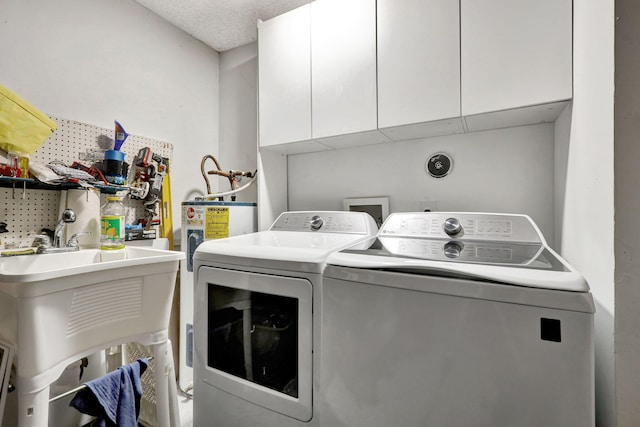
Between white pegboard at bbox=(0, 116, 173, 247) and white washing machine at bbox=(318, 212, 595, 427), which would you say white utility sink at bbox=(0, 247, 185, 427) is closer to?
white pegboard at bbox=(0, 116, 173, 247)

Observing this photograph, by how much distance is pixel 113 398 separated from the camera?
126 centimetres

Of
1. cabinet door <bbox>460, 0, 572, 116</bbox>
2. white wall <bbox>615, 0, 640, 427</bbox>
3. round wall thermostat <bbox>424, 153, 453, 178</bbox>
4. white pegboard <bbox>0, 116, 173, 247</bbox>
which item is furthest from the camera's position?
round wall thermostat <bbox>424, 153, 453, 178</bbox>

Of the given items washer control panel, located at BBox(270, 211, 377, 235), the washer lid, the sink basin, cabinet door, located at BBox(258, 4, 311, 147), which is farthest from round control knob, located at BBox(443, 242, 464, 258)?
the sink basin

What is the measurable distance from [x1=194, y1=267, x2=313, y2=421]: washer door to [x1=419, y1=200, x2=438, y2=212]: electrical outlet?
1.03 metres

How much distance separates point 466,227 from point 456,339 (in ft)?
2.25

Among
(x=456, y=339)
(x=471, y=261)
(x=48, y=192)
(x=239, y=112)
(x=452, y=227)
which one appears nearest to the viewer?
(x=456, y=339)

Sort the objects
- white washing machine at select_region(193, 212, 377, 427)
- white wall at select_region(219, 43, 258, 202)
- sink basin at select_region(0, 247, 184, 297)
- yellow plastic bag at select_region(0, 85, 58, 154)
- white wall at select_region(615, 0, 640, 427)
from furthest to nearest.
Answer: white wall at select_region(219, 43, 258, 202) < yellow plastic bag at select_region(0, 85, 58, 154) < white washing machine at select_region(193, 212, 377, 427) < sink basin at select_region(0, 247, 184, 297) < white wall at select_region(615, 0, 640, 427)

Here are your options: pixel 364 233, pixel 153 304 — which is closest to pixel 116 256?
pixel 153 304

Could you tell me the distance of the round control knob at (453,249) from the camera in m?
Answer: 1.03

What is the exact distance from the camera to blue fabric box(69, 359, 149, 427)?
1.21 meters

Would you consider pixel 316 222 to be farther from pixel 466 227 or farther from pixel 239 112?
pixel 239 112

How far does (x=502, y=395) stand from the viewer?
770mm

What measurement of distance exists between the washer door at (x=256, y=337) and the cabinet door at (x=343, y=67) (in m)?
0.98

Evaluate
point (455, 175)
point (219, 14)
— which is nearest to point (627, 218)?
point (455, 175)
